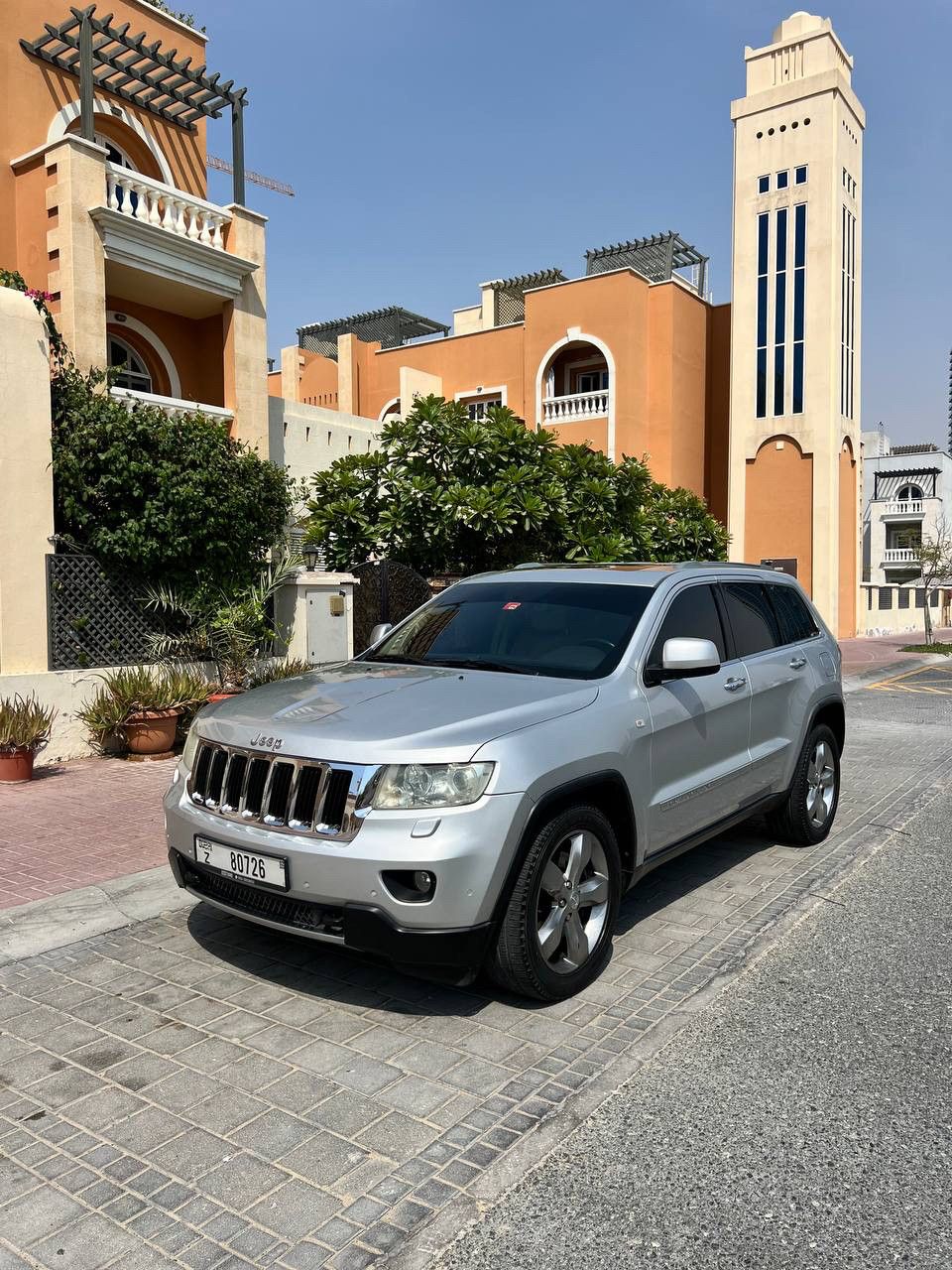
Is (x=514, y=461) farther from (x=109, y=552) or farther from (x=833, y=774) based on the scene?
(x=833, y=774)

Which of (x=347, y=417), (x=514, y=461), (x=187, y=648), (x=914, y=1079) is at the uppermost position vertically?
(x=347, y=417)

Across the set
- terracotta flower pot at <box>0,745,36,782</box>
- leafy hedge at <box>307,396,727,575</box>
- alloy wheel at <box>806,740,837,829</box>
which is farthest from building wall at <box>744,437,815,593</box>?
terracotta flower pot at <box>0,745,36,782</box>

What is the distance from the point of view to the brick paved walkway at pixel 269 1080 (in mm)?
2621

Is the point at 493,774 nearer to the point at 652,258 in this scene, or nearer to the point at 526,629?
the point at 526,629

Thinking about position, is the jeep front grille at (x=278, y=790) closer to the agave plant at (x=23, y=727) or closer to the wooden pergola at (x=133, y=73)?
the agave plant at (x=23, y=727)

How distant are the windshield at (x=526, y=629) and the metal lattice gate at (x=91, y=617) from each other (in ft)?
17.2

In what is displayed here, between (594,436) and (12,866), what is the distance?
980 inches

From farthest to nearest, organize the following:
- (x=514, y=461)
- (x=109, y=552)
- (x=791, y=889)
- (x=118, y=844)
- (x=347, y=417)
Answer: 1. (x=347, y=417)
2. (x=514, y=461)
3. (x=109, y=552)
4. (x=118, y=844)
5. (x=791, y=889)

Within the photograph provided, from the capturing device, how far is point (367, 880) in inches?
139

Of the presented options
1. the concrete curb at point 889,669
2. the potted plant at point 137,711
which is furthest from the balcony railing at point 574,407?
the potted plant at point 137,711

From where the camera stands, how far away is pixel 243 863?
12.8ft

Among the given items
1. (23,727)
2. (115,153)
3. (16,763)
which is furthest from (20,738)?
(115,153)

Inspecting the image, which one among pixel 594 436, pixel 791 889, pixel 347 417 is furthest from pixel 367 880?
pixel 594 436

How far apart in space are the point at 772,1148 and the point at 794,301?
31509mm
